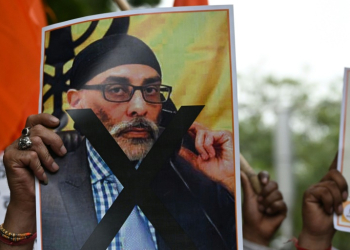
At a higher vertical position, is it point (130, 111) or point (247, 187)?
point (130, 111)

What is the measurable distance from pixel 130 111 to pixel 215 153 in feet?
0.74

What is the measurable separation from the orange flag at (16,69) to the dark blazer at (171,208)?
932mm

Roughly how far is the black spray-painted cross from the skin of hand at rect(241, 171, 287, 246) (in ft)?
2.78

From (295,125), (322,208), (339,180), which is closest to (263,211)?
(322,208)

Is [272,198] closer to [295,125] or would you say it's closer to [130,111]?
[130,111]

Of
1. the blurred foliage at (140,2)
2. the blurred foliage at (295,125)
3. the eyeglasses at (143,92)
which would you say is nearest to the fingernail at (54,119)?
the eyeglasses at (143,92)

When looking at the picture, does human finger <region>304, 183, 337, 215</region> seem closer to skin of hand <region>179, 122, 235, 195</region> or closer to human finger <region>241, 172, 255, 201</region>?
human finger <region>241, 172, 255, 201</region>

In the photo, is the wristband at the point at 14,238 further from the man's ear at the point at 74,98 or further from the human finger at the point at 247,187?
the human finger at the point at 247,187

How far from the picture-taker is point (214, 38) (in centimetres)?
147

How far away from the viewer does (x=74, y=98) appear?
1.50m

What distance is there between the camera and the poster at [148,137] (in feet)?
4.67

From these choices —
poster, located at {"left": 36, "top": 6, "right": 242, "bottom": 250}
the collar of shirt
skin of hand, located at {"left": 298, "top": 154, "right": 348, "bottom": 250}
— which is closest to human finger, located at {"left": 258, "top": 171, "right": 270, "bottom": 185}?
skin of hand, located at {"left": 298, "top": 154, "right": 348, "bottom": 250}

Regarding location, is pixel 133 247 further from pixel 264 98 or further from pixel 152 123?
pixel 264 98

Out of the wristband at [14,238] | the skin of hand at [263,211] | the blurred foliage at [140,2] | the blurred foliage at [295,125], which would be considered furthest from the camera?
the blurred foliage at [295,125]
